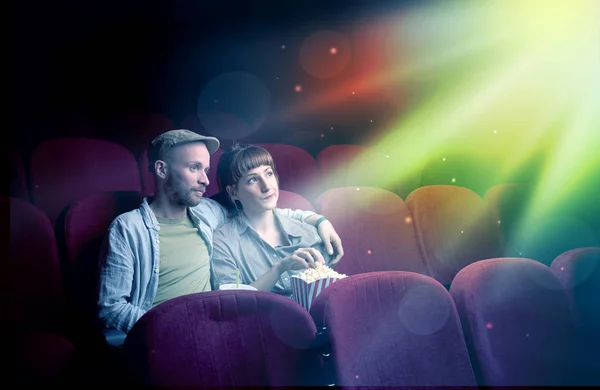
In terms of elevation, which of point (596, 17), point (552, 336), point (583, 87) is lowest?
point (552, 336)

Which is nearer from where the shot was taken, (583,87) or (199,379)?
(199,379)

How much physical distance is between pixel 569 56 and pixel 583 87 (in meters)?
0.08

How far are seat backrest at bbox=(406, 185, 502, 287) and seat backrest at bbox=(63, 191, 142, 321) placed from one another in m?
0.51

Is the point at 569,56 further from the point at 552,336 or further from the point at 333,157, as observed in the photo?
the point at 552,336

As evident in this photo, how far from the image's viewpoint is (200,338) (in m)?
0.32

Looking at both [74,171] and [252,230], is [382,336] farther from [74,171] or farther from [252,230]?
[74,171]

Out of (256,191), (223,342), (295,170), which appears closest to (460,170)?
(295,170)

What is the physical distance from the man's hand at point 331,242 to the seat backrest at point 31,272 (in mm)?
328

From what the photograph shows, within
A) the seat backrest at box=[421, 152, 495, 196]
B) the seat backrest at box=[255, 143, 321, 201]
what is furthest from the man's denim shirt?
the seat backrest at box=[421, 152, 495, 196]

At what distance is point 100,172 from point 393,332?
50 cm

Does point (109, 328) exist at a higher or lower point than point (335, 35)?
lower

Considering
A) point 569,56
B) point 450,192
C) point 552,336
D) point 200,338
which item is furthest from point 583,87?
point 200,338

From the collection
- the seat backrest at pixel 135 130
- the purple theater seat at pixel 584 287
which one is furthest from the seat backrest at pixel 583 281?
the seat backrest at pixel 135 130

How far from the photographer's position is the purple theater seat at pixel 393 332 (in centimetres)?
35
